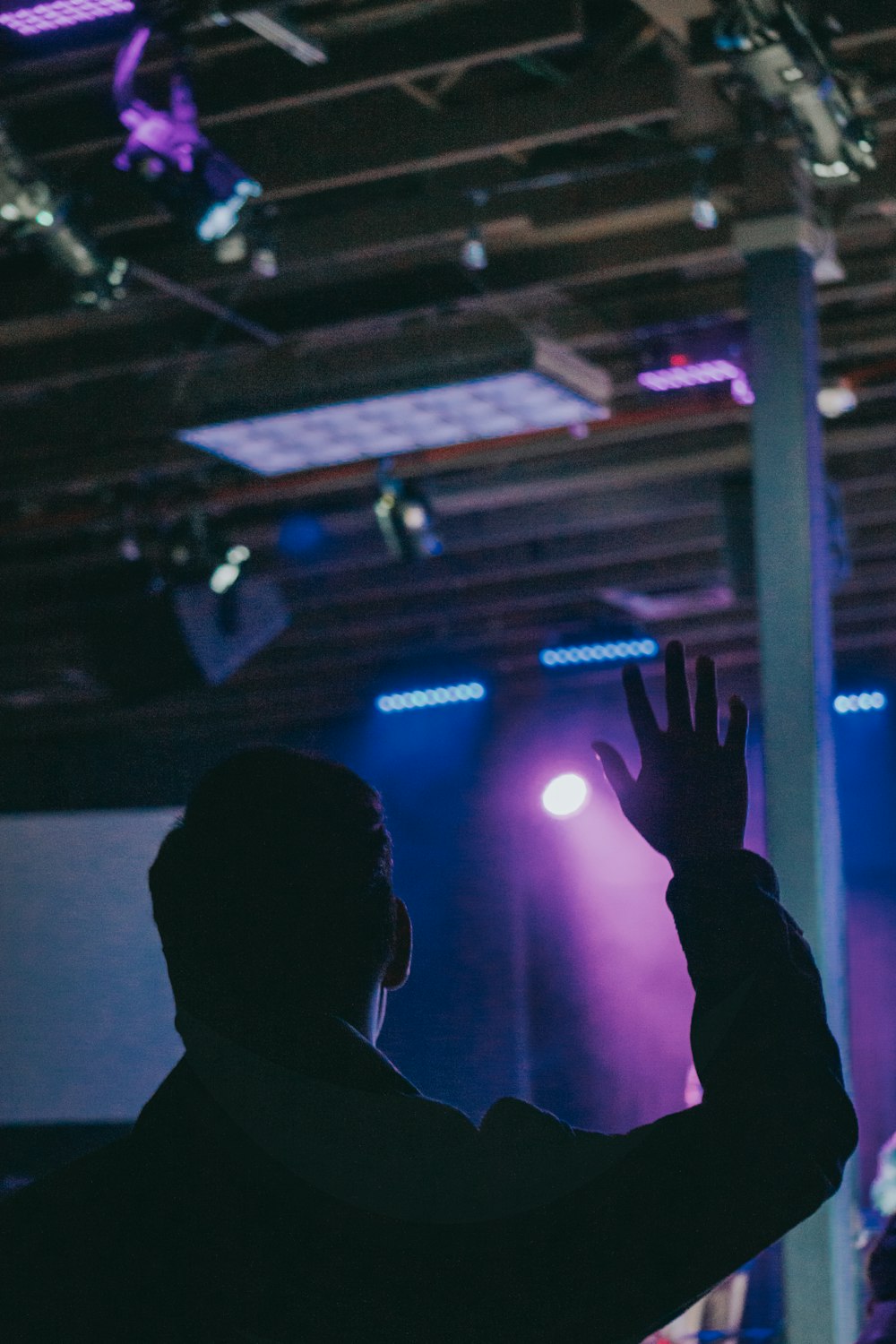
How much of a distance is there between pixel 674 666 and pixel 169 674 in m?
5.90

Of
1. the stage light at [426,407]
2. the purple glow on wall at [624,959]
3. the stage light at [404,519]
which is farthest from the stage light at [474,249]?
the purple glow on wall at [624,959]

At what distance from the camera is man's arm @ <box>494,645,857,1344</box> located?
2.89 ft

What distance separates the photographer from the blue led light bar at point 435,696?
8422 mm

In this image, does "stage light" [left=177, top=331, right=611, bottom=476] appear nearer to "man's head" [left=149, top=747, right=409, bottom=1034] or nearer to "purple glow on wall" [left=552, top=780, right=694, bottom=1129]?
"purple glow on wall" [left=552, top=780, right=694, bottom=1129]

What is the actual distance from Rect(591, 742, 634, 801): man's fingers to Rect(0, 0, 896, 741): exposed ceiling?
9.25ft

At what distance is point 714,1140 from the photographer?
35.1 inches

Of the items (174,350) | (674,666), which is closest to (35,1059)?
(174,350)

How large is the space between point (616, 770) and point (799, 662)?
288 centimetres

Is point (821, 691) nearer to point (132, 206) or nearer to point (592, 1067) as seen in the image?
point (132, 206)

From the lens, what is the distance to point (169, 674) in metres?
6.77

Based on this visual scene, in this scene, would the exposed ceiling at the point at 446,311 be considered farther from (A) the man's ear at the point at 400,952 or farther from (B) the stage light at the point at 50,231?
(A) the man's ear at the point at 400,952

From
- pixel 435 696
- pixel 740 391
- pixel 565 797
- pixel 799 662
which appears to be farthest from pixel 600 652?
pixel 799 662

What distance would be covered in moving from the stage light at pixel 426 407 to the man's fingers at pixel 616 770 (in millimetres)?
3508

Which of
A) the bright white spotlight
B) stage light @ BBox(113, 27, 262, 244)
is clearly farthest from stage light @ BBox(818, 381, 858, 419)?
the bright white spotlight
